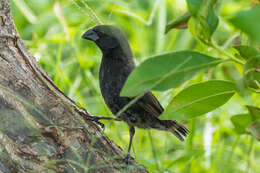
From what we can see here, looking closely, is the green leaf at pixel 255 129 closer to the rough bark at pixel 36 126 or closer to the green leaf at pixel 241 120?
the green leaf at pixel 241 120

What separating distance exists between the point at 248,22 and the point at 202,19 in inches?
16.3

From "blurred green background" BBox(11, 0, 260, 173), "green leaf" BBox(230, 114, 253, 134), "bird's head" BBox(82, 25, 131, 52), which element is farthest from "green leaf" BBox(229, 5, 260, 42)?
"blurred green background" BBox(11, 0, 260, 173)

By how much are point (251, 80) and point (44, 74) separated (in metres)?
1.06

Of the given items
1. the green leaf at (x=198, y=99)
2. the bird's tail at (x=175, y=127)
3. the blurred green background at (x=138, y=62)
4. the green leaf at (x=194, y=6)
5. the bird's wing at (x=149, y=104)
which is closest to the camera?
the green leaf at (x=194, y=6)

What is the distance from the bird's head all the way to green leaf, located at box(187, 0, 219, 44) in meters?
1.07

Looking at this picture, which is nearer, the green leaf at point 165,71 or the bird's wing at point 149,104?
the green leaf at point 165,71

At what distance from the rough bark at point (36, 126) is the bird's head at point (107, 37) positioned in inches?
22.0

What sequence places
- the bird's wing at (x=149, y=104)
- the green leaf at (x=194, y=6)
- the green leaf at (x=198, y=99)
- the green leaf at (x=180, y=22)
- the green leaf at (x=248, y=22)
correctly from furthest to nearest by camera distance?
1. the bird's wing at (x=149, y=104)
2. the green leaf at (x=198, y=99)
3. the green leaf at (x=180, y=22)
4. the green leaf at (x=194, y=6)
5. the green leaf at (x=248, y=22)

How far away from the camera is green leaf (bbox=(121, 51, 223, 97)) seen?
5.31 feet

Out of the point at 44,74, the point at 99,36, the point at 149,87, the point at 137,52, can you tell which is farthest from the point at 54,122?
the point at 137,52

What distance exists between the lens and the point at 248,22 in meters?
1.16

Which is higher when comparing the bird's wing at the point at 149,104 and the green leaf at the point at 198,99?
the green leaf at the point at 198,99

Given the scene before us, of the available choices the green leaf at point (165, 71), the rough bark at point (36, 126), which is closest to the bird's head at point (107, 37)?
the rough bark at point (36, 126)

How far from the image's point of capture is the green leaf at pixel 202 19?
155 cm
